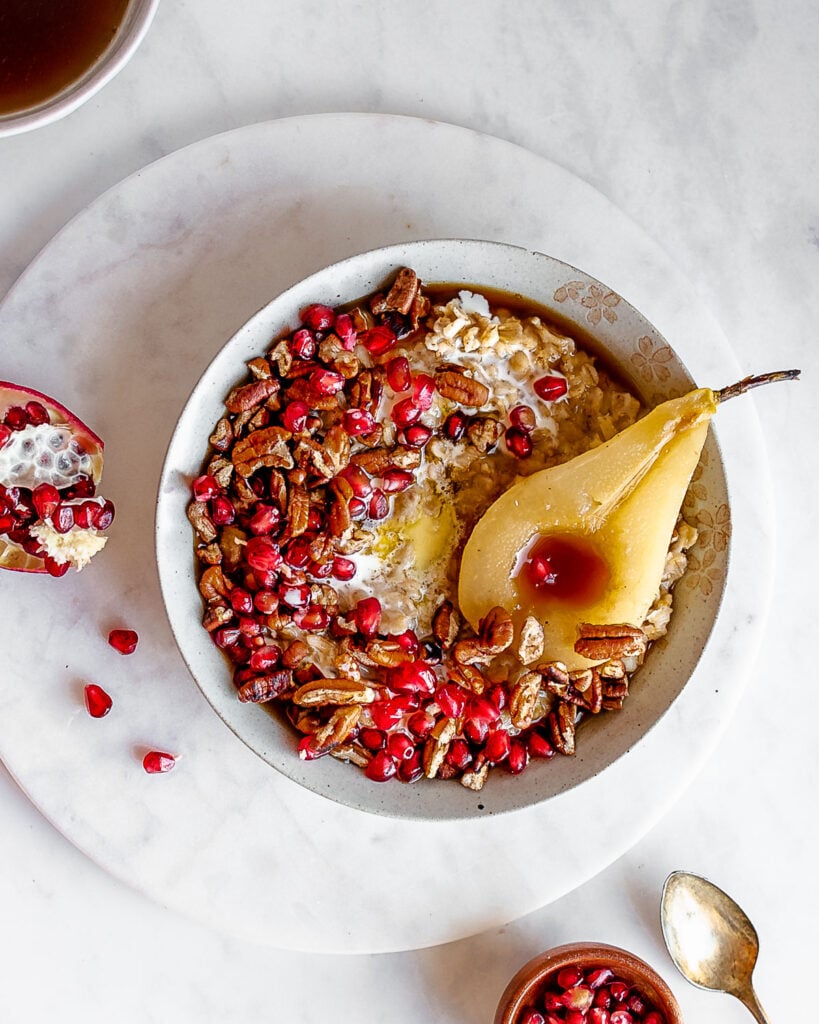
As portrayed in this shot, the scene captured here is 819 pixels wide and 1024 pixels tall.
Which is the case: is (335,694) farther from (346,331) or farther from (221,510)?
(346,331)

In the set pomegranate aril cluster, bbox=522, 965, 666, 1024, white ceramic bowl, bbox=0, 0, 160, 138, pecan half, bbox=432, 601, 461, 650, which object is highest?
white ceramic bowl, bbox=0, 0, 160, 138

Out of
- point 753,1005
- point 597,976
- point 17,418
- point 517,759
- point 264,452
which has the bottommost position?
point 753,1005

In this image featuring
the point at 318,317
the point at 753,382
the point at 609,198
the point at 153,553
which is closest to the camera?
the point at 753,382

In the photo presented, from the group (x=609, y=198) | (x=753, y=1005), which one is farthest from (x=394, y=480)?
(x=753, y=1005)

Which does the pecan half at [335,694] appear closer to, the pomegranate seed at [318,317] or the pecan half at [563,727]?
the pecan half at [563,727]

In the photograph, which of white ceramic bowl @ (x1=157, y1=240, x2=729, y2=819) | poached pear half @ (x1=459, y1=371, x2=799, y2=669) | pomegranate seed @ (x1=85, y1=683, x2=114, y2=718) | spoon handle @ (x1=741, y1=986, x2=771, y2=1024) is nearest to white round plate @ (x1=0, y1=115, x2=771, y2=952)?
pomegranate seed @ (x1=85, y1=683, x2=114, y2=718)

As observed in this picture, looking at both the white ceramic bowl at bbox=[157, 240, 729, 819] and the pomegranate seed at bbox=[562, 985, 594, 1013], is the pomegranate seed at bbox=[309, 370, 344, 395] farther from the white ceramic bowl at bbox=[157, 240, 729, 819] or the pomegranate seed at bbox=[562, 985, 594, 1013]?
the pomegranate seed at bbox=[562, 985, 594, 1013]

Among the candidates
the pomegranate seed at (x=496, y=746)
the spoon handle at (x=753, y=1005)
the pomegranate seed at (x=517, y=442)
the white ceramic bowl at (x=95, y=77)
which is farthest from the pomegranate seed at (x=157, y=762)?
the spoon handle at (x=753, y=1005)

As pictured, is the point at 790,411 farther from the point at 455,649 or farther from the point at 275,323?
the point at 275,323
